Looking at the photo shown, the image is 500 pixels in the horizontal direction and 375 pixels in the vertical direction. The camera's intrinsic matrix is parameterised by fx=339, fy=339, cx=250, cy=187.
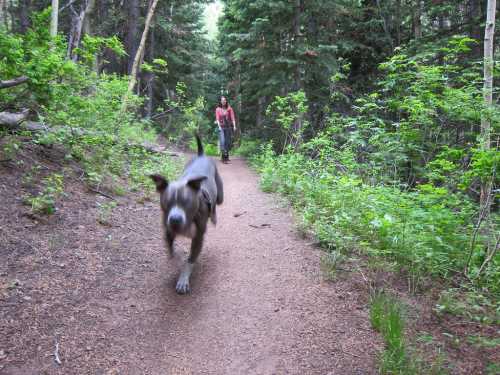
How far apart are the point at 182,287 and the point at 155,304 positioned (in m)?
0.39

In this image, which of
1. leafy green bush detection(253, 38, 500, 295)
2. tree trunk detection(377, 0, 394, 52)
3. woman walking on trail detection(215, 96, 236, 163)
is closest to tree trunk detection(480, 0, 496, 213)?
leafy green bush detection(253, 38, 500, 295)

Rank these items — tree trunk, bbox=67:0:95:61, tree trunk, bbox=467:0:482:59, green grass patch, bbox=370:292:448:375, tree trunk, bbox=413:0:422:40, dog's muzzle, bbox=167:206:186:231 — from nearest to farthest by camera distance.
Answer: green grass patch, bbox=370:292:448:375 < dog's muzzle, bbox=167:206:186:231 < tree trunk, bbox=467:0:482:59 < tree trunk, bbox=67:0:95:61 < tree trunk, bbox=413:0:422:40

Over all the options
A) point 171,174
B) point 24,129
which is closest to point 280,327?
point 24,129

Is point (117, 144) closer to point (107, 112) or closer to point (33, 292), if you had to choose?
point (107, 112)

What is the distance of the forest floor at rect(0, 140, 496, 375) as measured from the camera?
9.43 feet

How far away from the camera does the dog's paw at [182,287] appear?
4008 mm

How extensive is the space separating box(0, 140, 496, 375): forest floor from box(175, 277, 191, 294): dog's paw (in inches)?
2.5

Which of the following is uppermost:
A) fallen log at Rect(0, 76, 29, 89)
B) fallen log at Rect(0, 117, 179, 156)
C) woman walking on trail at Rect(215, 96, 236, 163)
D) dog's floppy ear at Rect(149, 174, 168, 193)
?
woman walking on trail at Rect(215, 96, 236, 163)

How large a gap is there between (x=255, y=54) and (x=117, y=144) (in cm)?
745

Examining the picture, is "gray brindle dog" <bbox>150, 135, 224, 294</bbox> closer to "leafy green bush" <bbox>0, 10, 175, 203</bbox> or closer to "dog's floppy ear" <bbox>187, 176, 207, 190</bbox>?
"dog's floppy ear" <bbox>187, 176, 207, 190</bbox>

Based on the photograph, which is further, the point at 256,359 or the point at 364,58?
the point at 364,58

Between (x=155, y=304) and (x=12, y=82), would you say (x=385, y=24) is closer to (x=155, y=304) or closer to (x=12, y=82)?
(x=12, y=82)

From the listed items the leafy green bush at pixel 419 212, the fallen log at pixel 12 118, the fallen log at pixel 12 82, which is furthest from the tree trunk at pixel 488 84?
the fallen log at pixel 12 118

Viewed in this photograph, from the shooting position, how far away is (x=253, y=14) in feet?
43.5
